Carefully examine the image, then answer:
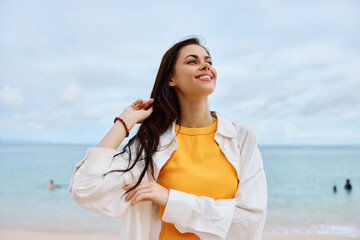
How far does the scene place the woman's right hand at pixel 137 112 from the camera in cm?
183

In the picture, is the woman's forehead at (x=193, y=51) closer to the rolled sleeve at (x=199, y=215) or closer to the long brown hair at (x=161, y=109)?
the long brown hair at (x=161, y=109)

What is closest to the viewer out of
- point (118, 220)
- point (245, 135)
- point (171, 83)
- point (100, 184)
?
point (100, 184)

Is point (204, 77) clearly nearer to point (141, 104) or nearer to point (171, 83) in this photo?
point (171, 83)

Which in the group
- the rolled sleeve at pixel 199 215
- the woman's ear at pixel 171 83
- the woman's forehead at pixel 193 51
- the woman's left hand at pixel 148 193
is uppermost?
the woman's forehead at pixel 193 51

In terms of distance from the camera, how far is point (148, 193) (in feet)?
5.29

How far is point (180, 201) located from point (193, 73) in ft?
2.24

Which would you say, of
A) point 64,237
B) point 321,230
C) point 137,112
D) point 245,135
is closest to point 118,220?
point 64,237

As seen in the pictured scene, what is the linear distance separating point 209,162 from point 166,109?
417mm

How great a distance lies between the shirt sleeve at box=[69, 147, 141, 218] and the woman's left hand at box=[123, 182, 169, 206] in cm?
5

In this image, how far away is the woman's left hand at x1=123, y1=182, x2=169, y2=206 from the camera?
1608mm

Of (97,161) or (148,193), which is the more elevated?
(97,161)

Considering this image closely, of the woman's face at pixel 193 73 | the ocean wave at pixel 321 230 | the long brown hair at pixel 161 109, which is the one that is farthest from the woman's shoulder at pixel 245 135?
the ocean wave at pixel 321 230

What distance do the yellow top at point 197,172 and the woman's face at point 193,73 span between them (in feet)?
0.80

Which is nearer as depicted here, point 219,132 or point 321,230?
point 219,132
